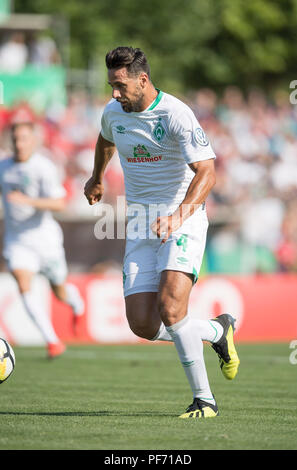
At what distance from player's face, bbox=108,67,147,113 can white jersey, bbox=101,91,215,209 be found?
0.34 feet

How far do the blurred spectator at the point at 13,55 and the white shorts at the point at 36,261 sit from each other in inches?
462

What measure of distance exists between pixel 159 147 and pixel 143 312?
1.17 m

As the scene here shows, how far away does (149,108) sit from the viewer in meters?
6.88

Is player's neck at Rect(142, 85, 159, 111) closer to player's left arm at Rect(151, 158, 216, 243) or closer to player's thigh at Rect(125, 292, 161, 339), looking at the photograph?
player's left arm at Rect(151, 158, 216, 243)

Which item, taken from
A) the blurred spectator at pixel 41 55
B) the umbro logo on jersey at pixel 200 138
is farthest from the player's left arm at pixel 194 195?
the blurred spectator at pixel 41 55

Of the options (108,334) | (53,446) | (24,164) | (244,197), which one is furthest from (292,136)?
(53,446)

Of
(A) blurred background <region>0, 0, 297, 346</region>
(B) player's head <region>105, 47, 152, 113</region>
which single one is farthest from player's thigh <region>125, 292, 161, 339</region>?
(A) blurred background <region>0, 0, 297, 346</region>

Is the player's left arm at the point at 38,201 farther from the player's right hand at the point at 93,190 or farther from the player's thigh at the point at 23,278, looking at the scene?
the player's right hand at the point at 93,190

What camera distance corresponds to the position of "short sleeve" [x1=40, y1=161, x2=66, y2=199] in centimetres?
1190

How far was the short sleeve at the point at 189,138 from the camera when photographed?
21.9 ft

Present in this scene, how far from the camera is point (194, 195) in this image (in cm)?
652

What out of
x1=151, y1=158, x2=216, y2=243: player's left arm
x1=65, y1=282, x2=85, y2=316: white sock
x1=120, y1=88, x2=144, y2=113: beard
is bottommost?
x1=151, y1=158, x2=216, y2=243: player's left arm

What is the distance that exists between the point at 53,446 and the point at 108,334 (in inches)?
382

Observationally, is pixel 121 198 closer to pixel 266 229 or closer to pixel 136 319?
pixel 266 229
